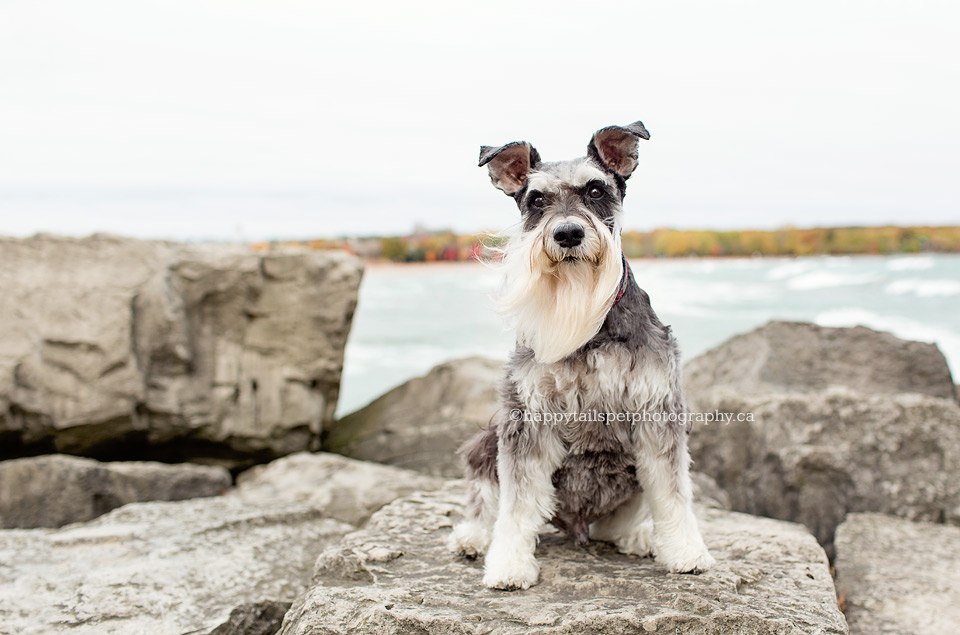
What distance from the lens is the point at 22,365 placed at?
324 inches

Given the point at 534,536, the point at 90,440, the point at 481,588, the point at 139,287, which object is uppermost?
the point at 139,287

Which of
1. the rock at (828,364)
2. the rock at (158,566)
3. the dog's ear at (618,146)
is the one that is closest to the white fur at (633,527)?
the dog's ear at (618,146)

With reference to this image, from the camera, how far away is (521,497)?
3977 millimetres

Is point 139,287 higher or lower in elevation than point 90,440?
higher

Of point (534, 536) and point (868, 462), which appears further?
point (868, 462)

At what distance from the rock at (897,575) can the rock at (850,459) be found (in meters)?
0.30

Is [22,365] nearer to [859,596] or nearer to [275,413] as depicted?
[275,413]

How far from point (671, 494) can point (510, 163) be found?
1.95 m

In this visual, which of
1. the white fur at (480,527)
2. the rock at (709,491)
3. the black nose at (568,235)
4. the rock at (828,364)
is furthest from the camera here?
the rock at (828,364)

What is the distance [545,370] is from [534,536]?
36.1 inches

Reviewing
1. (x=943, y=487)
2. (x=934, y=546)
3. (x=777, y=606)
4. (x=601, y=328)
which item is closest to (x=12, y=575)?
(x=601, y=328)

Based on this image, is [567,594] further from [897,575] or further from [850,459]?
[850,459]

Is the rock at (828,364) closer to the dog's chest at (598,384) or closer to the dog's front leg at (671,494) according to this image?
the dog's front leg at (671,494)

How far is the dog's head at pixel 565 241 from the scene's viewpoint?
11.7ft
